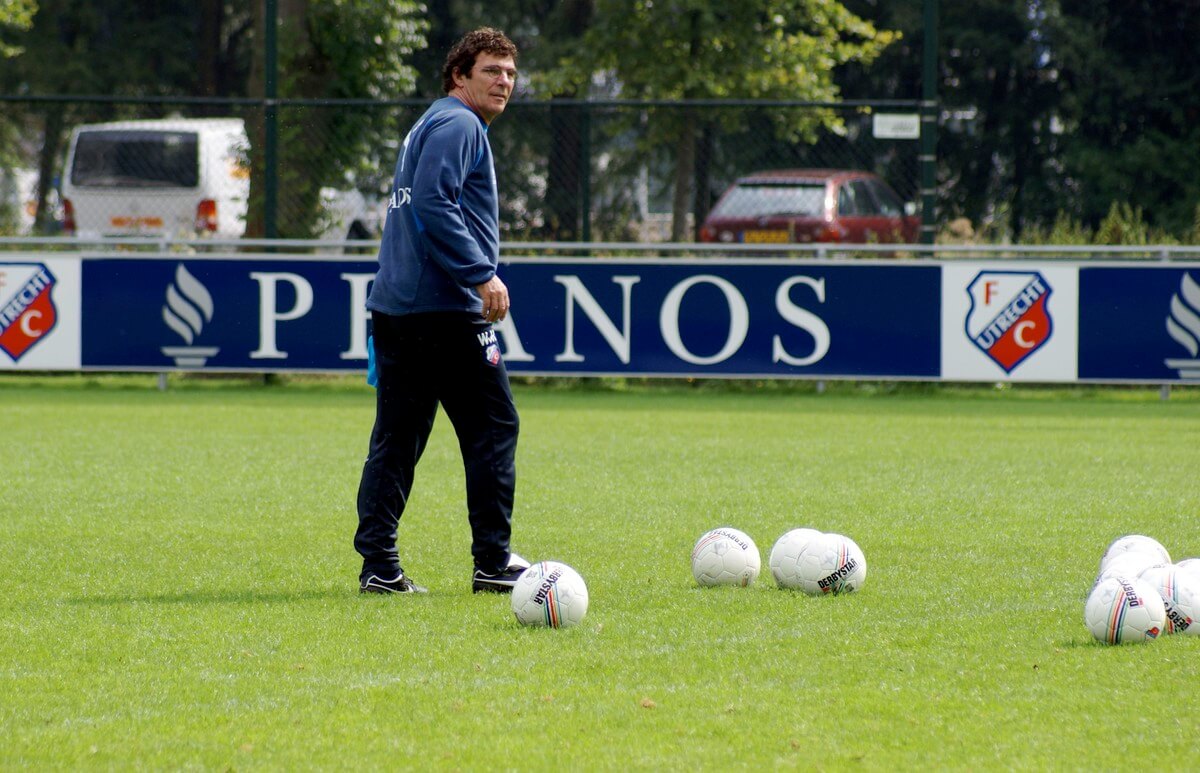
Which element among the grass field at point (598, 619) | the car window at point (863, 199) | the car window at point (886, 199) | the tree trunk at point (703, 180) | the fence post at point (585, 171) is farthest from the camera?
the car window at point (863, 199)

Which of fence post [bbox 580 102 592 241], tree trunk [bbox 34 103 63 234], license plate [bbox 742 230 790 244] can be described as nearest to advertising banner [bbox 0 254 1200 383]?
fence post [bbox 580 102 592 241]

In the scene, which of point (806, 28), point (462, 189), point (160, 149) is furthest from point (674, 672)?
point (806, 28)

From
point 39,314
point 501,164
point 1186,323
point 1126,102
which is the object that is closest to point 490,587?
point 1186,323

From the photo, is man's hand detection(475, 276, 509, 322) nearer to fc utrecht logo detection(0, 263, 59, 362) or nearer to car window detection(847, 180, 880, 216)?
fc utrecht logo detection(0, 263, 59, 362)

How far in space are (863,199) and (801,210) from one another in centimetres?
98

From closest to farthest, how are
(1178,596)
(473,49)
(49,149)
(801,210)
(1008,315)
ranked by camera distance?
(1178,596) → (473,49) → (1008,315) → (801,210) → (49,149)

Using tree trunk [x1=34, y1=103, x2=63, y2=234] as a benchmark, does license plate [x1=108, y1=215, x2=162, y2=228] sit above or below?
below

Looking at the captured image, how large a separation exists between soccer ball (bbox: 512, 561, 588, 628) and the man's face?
1.76 metres

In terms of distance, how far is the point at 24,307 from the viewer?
614 inches

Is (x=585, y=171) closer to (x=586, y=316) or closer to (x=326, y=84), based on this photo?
(x=586, y=316)

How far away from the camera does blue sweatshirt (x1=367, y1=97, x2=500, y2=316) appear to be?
5.89 m

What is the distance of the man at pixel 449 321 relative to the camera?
592 cm

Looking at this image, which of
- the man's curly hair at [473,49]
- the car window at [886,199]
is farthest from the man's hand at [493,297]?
the car window at [886,199]

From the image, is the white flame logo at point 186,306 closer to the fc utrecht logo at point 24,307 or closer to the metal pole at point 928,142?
the fc utrecht logo at point 24,307
